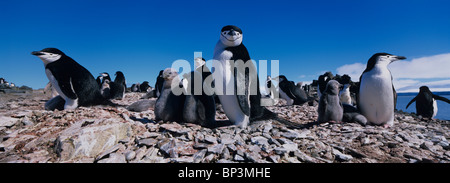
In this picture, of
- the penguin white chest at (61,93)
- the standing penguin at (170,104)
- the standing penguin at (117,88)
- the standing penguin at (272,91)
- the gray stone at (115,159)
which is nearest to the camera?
the gray stone at (115,159)

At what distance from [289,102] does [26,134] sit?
28.5 feet

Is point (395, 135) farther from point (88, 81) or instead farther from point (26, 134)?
point (88, 81)

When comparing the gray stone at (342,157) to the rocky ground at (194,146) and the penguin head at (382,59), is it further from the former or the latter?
the penguin head at (382,59)

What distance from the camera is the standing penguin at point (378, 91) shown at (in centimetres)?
376

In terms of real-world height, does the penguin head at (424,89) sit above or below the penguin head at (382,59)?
below

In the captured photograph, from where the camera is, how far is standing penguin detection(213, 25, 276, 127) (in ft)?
10.4

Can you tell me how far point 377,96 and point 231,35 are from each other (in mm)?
3073

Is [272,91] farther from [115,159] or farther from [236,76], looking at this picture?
[115,159]

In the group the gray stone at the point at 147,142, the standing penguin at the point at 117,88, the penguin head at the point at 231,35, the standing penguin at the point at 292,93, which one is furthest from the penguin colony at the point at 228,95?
the standing penguin at the point at 292,93

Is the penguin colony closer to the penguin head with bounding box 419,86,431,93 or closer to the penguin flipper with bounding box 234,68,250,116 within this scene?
the penguin flipper with bounding box 234,68,250,116

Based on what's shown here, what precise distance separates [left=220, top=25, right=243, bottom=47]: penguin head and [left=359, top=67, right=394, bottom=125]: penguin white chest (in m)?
2.69

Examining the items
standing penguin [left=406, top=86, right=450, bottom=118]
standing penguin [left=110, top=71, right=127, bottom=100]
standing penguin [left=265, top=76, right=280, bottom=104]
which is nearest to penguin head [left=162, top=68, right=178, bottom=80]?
standing penguin [left=110, top=71, right=127, bottom=100]

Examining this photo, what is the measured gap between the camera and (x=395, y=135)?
117 inches

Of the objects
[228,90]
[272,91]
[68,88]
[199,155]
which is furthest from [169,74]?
[272,91]
